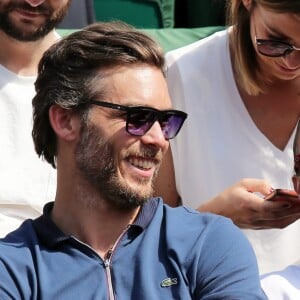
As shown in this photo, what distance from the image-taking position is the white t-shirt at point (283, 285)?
6.77ft

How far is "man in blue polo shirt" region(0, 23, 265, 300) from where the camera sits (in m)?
1.94

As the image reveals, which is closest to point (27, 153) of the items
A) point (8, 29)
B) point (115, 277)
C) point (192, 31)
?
point (8, 29)

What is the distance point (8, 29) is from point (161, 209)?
1.02 m

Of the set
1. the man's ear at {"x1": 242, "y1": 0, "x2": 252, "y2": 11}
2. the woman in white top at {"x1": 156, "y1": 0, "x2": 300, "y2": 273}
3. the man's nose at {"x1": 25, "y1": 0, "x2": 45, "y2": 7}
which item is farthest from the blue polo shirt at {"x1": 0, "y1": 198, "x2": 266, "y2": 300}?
the man's nose at {"x1": 25, "y1": 0, "x2": 45, "y2": 7}

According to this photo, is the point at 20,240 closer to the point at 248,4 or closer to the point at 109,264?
the point at 109,264

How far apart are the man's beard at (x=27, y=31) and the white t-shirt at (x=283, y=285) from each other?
3.70 ft

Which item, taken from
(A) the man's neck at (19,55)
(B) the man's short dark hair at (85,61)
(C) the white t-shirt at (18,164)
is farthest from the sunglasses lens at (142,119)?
(A) the man's neck at (19,55)

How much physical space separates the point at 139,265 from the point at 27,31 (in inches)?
44.5

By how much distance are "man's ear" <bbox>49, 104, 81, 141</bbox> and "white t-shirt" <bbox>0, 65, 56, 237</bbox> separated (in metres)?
0.53

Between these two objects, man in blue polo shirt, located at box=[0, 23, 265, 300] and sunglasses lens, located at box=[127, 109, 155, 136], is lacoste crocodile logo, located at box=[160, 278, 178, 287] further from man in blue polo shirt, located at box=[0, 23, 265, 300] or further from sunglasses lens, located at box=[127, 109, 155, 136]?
sunglasses lens, located at box=[127, 109, 155, 136]

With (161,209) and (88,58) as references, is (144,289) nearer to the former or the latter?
(161,209)

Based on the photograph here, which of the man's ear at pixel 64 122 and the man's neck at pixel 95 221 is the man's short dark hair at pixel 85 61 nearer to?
the man's ear at pixel 64 122

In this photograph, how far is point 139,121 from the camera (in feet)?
6.66

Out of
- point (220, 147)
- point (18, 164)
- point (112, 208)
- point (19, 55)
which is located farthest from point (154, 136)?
point (19, 55)
